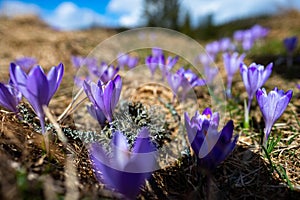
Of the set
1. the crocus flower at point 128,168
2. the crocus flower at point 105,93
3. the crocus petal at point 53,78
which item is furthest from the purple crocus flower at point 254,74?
the crocus petal at point 53,78

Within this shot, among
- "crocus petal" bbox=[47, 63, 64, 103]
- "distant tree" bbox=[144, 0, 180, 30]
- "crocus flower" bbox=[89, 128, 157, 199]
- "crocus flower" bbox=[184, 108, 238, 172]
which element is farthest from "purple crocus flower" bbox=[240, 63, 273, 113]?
"distant tree" bbox=[144, 0, 180, 30]

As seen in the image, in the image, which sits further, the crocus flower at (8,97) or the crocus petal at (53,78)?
A: the crocus flower at (8,97)

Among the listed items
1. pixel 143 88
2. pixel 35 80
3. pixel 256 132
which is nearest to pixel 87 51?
pixel 143 88

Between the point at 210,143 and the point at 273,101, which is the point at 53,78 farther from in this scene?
the point at 273,101

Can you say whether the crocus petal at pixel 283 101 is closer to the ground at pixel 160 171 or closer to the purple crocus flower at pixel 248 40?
the ground at pixel 160 171

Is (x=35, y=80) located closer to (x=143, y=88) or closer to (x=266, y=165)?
(x=266, y=165)

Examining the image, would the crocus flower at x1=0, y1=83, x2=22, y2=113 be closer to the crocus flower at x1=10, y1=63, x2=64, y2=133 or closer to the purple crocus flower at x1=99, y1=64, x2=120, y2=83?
the crocus flower at x1=10, y1=63, x2=64, y2=133
